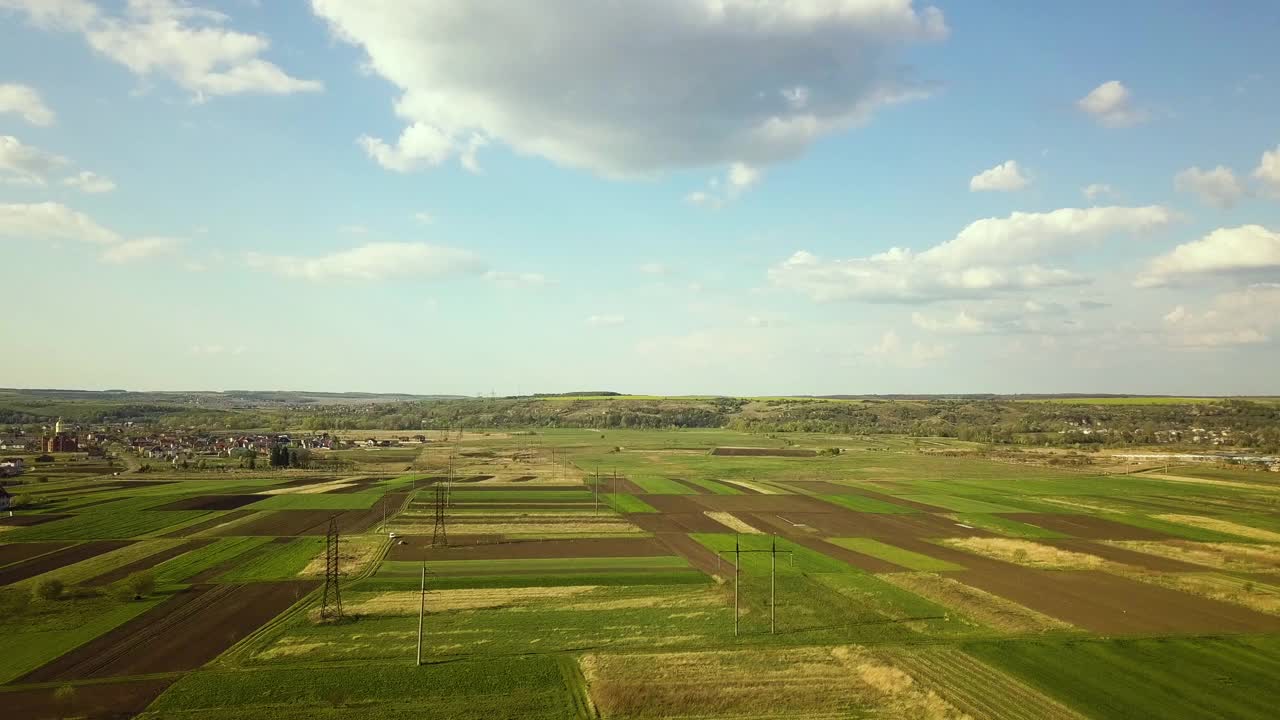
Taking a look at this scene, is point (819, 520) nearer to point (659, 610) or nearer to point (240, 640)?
point (659, 610)

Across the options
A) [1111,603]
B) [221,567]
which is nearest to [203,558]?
[221,567]

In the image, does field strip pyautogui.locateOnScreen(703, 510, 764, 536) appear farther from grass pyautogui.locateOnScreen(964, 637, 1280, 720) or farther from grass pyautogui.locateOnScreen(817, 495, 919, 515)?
grass pyautogui.locateOnScreen(964, 637, 1280, 720)

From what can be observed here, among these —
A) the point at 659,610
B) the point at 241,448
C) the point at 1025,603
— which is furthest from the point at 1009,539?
the point at 241,448

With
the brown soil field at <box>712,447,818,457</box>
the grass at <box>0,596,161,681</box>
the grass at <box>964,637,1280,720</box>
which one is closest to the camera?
the grass at <box>964,637,1280,720</box>

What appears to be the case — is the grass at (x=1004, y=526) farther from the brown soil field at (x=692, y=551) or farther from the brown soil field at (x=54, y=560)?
the brown soil field at (x=54, y=560)

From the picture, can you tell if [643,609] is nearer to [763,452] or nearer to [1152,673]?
[1152,673]

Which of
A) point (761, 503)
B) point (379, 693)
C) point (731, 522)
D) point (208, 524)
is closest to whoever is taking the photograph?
point (379, 693)

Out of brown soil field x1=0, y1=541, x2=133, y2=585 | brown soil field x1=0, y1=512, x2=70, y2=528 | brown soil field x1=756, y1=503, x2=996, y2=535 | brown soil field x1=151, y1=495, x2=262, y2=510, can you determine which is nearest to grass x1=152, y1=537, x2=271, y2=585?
brown soil field x1=0, y1=541, x2=133, y2=585
